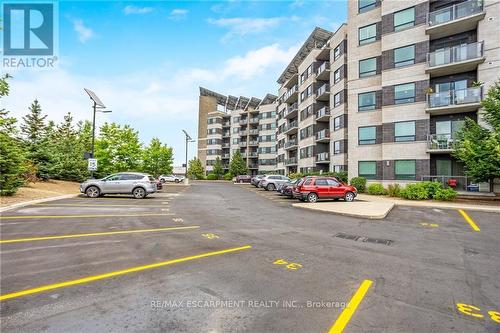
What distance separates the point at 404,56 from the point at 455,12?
4.46 metres

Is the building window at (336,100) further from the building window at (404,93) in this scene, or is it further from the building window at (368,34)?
the building window at (404,93)

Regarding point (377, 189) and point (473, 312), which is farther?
point (377, 189)

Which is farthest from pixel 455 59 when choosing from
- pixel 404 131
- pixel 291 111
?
pixel 291 111

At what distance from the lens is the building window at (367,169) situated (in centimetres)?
2680

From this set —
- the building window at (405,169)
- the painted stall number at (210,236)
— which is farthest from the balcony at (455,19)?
the painted stall number at (210,236)

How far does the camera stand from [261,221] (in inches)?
444

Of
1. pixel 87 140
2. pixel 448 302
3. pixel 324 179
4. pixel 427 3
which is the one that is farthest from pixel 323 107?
pixel 448 302

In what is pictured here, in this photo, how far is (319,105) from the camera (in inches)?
1519

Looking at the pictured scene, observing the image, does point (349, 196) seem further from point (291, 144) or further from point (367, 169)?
point (291, 144)

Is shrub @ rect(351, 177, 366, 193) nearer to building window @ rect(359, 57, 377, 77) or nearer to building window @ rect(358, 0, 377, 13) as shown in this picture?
building window @ rect(359, 57, 377, 77)

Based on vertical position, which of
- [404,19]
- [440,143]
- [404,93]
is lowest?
[440,143]

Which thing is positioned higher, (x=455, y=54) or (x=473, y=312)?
(x=455, y=54)

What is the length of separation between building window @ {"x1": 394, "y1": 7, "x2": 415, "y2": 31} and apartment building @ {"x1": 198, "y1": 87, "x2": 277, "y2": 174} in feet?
141

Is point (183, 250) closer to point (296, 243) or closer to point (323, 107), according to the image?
point (296, 243)
